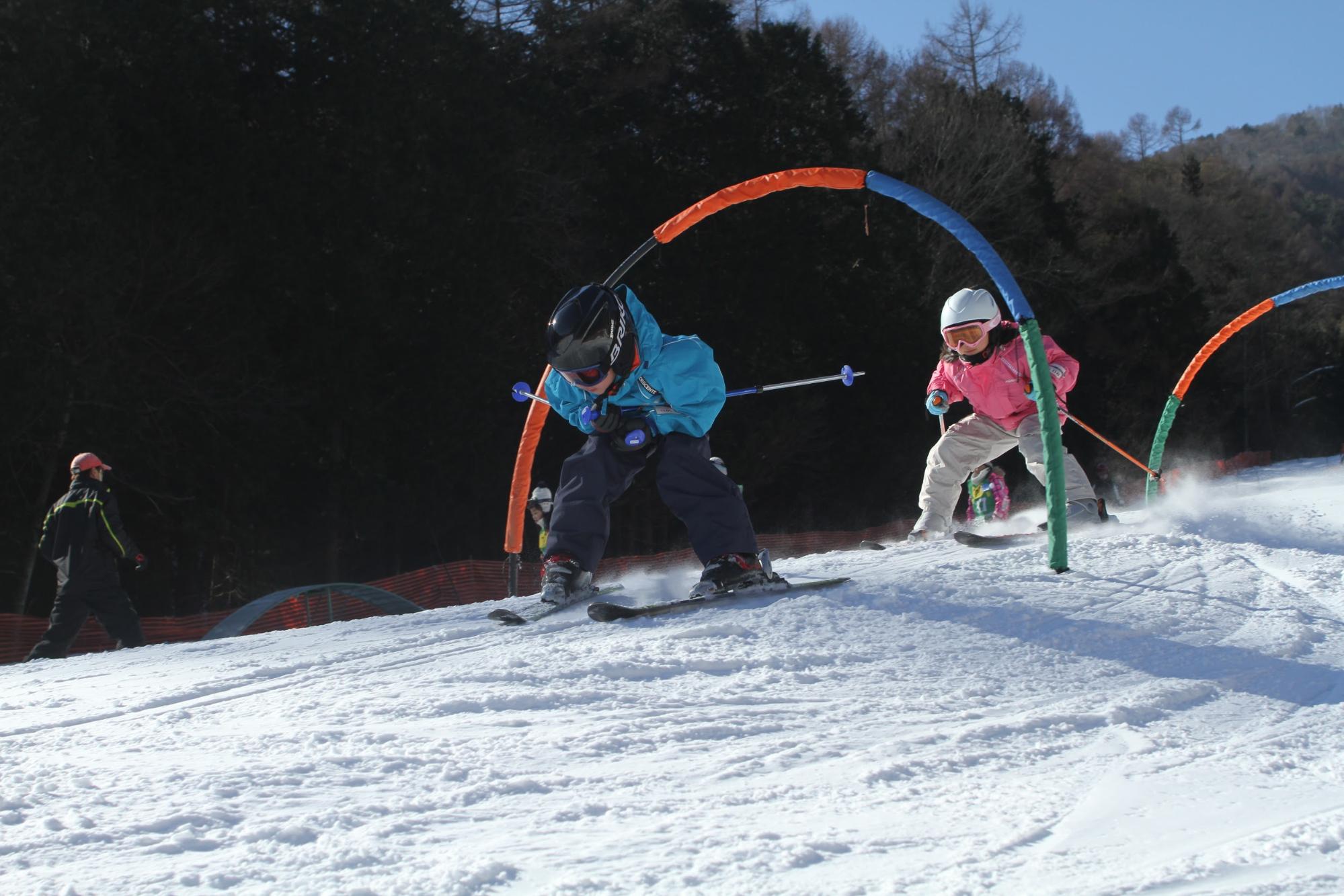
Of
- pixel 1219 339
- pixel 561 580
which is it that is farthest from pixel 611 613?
pixel 1219 339

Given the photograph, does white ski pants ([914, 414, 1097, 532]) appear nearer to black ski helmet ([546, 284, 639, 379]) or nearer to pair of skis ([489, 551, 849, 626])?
pair of skis ([489, 551, 849, 626])

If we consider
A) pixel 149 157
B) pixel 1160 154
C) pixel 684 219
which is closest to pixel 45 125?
pixel 149 157

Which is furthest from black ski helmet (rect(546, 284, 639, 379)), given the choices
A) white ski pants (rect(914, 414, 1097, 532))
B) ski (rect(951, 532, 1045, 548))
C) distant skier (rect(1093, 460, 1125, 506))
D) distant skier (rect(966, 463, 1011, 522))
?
distant skier (rect(1093, 460, 1125, 506))

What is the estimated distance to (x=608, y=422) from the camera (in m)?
5.29

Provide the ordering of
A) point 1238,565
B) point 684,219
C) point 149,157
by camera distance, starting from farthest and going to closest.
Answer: point 149,157 → point 684,219 → point 1238,565

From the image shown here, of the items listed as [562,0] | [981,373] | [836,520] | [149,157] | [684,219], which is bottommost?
[836,520]

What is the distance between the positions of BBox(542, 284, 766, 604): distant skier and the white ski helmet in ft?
8.30

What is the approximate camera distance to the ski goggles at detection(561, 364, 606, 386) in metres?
5.11

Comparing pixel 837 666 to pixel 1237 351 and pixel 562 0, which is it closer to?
pixel 562 0

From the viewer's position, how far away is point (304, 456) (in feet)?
57.1

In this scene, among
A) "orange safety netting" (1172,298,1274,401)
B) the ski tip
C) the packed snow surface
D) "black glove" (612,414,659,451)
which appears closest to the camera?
the packed snow surface

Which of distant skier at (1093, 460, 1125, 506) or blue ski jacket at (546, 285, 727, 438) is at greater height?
blue ski jacket at (546, 285, 727, 438)

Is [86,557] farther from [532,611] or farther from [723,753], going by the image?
[723,753]

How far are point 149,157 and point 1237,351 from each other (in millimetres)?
35905
